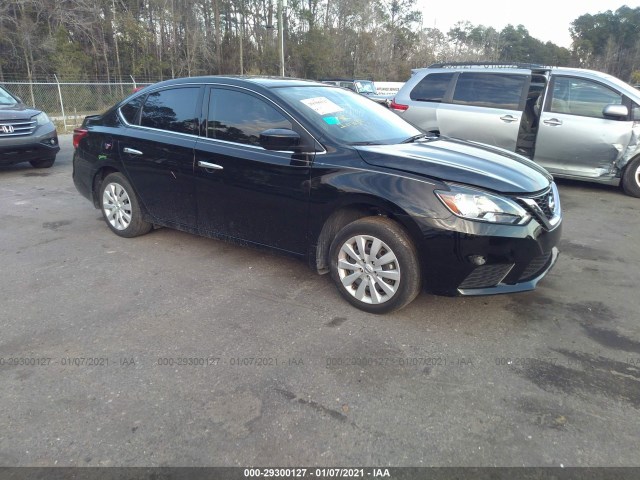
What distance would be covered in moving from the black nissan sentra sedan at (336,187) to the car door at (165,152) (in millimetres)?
14

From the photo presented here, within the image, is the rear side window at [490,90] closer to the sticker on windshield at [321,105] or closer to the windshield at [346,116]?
the windshield at [346,116]

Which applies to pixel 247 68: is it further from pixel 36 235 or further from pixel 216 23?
pixel 36 235

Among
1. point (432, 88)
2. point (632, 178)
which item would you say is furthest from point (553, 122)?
point (432, 88)

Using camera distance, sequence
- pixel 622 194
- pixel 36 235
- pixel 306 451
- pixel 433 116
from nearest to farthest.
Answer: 1. pixel 306 451
2. pixel 36 235
3. pixel 622 194
4. pixel 433 116

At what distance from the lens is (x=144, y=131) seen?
15.6 feet

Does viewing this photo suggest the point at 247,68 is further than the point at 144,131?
Yes

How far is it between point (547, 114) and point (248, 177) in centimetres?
542

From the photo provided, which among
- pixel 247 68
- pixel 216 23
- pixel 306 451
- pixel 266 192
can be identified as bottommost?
pixel 306 451

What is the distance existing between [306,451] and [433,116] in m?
6.70

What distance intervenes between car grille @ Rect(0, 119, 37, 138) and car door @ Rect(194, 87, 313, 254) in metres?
5.68

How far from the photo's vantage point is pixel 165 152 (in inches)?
178

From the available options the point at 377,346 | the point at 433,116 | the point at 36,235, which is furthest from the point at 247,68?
the point at 377,346

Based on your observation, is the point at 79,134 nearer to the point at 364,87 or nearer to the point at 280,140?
the point at 280,140

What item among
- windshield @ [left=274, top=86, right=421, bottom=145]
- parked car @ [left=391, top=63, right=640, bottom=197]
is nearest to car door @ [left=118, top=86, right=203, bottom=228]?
windshield @ [left=274, top=86, right=421, bottom=145]
